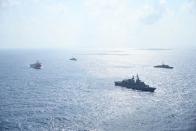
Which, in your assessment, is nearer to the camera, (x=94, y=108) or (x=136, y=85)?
(x=94, y=108)

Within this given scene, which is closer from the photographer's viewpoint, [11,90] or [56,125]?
[56,125]

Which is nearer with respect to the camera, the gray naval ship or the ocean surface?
the ocean surface

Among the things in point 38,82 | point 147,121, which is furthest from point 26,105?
point 38,82

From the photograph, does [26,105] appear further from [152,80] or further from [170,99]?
[152,80]

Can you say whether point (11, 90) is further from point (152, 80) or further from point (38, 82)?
point (152, 80)

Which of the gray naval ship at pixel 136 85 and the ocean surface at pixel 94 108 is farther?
the gray naval ship at pixel 136 85

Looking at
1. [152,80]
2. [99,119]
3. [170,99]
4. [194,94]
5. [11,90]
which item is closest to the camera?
[99,119]

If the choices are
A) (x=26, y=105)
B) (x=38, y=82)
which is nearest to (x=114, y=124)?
(x=26, y=105)

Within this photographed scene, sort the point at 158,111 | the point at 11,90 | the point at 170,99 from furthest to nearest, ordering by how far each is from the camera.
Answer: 1. the point at 11,90
2. the point at 170,99
3. the point at 158,111

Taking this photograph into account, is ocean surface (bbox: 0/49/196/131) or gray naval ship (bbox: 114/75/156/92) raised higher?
gray naval ship (bbox: 114/75/156/92)

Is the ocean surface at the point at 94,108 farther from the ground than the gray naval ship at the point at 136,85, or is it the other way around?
the gray naval ship at the point at 136,85

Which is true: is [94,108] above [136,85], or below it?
below
